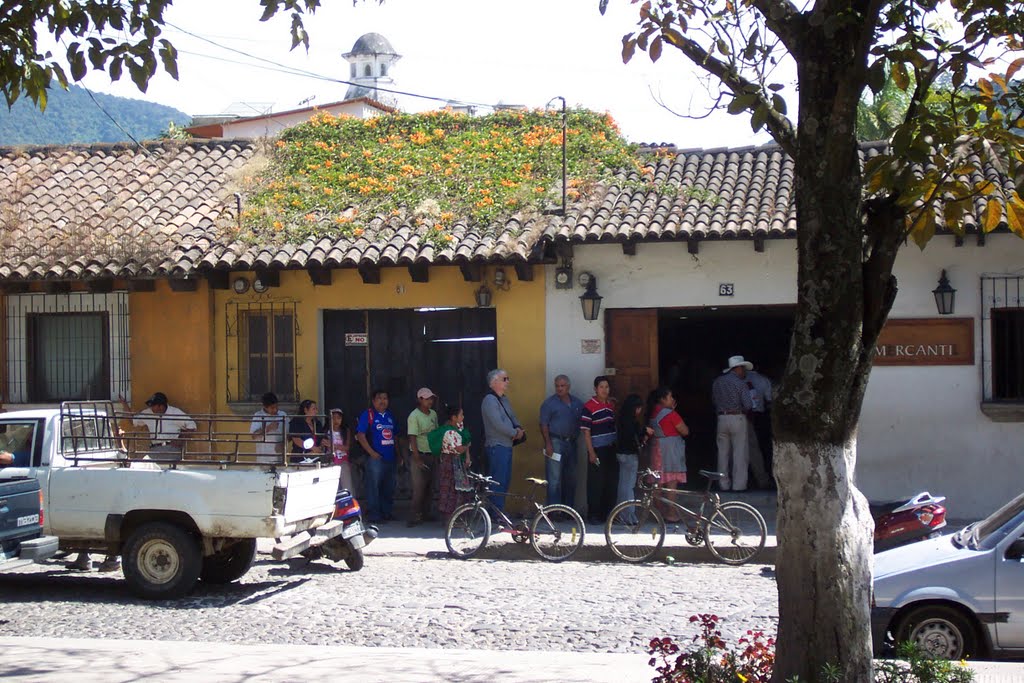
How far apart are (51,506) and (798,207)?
7798 millimetres

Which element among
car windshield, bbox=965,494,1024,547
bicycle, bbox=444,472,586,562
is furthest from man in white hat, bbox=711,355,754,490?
car windshield, bbox=965,494,1024,547

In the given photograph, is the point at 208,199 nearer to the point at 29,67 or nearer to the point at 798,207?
the point at 29,67

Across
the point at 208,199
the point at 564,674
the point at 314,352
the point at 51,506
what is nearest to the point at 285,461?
the point at 51,506

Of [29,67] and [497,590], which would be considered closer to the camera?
[29,67]

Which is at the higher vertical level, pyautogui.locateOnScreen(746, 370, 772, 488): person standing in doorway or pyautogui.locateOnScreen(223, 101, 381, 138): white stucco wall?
pyautogui.locateOnScreen(223, 101, 381, 138): white stucco wall

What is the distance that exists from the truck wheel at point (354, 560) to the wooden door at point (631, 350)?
177 inches

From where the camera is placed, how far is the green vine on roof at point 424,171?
15727mm

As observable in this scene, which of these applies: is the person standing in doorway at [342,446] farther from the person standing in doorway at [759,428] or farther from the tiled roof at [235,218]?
the person standing in doorway at [759,428]

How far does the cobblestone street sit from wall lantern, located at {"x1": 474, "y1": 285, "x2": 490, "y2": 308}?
3.73m

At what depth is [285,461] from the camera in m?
10.6

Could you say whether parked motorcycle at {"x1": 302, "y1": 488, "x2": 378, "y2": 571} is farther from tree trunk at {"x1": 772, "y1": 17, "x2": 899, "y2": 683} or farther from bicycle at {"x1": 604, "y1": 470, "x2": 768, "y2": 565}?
tree trunk at {"x1": 772, "y1": 17, "x2": 899, "y2": 683}

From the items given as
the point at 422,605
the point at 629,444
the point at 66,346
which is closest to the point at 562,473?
the point at 629,444

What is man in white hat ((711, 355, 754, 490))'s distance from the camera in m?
15.1

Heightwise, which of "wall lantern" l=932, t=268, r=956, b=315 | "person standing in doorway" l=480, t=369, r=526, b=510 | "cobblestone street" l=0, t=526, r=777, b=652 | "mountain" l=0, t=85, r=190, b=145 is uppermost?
"mountain" l=0, t=85, r=190, b=145
